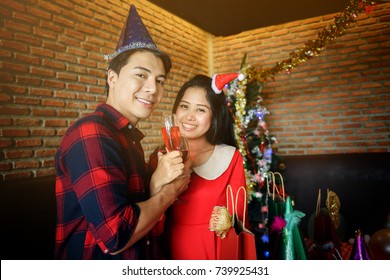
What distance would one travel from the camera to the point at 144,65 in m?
0.91

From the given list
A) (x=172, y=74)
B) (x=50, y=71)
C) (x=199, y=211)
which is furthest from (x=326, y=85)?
(x=50, y=71)

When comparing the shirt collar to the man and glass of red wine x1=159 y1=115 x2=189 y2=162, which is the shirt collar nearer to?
the man

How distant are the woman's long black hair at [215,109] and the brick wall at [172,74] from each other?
0.76 ft

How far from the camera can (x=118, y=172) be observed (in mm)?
713

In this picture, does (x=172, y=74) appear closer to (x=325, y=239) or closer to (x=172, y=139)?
(x=172, y=139)

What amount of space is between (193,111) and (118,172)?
581 millimetres

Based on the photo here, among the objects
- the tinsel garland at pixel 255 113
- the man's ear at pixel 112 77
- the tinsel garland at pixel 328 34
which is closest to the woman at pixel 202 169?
the man's ear at pixel 112 77

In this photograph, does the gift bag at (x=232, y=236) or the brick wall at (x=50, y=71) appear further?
the brick wall at (x=50, y=71)

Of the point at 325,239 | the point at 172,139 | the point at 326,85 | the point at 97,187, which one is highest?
the point at 326,85

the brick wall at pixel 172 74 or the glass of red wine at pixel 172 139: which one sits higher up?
the brick wall at pixel 172 74

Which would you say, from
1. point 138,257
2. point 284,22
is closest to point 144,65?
point 138,257

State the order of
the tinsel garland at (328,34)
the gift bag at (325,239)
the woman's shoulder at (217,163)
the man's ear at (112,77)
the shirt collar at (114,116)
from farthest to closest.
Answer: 1. the tinsel garland at (328,34)
2. the woman's shoulder at (217,163)
3. the gift bag at (325,239)
4. the man's ear at (112,77)
5. the shirt collar at (114,116)

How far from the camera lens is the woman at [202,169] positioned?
3.66 ft

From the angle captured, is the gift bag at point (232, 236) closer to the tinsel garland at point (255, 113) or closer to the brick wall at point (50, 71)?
the brick wall at point (50, 71)
